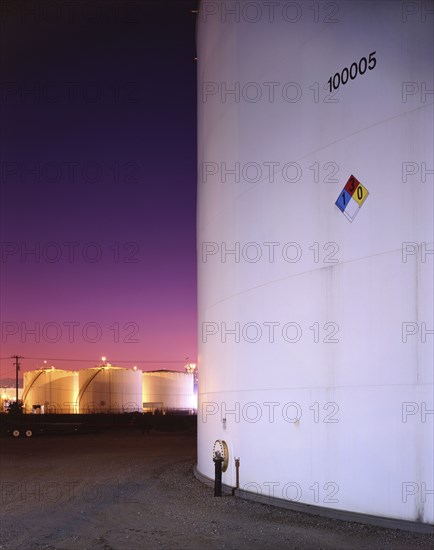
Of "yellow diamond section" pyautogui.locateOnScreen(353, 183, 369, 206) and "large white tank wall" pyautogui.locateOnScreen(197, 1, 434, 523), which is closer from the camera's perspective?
"large white tank wall" pyautogui.locateOnScreen(197, 1, 434, 523)

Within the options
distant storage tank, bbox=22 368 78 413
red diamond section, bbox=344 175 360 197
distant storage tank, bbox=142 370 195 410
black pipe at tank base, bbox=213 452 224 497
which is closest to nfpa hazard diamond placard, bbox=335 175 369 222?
red diamond section, bbox=344 175 360 197

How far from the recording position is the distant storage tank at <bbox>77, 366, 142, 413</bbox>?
166 ft

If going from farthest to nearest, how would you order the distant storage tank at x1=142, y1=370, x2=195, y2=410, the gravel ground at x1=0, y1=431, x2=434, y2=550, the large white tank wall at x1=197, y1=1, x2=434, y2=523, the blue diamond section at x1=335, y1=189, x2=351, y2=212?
the distant storage tank at x1=142, y1=370, x2=195, y2=410
the blue diamond section at x1=335, y1=189, x2=351, y2=212
the large white tank wall at x1=197, y1=1, x2=434, y2=523
the gravel ground at x1=0, y1=431, x2=434, y2=550

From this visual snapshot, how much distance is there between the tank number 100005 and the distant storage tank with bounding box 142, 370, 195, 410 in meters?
51.3

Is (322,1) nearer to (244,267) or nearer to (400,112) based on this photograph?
(400,112)

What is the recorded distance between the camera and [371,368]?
33.5 ft

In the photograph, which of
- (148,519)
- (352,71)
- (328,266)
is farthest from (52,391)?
(352,71)

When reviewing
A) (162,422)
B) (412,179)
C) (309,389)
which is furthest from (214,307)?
(162,422)

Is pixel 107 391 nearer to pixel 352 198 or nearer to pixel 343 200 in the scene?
pixel 343 200

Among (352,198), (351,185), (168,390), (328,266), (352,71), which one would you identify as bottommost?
(168,390)

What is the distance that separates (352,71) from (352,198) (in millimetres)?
2338

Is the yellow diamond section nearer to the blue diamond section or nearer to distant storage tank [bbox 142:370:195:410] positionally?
the blue diamond section

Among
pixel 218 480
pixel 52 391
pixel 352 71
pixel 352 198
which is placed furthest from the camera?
pixel 52 391

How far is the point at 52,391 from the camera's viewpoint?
56.1m
